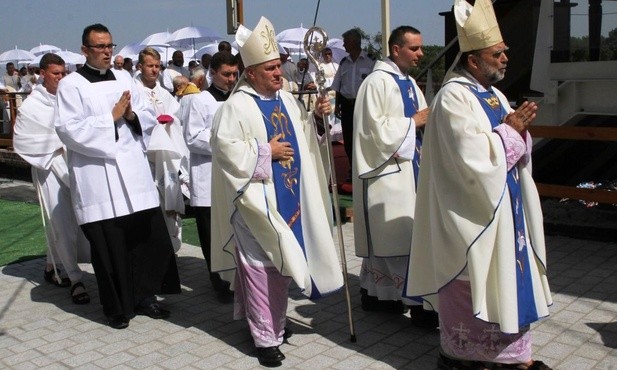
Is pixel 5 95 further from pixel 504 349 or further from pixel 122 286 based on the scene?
pixel 504 349

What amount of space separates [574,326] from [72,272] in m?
4.09

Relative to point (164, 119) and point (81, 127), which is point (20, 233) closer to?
point (164, 119)

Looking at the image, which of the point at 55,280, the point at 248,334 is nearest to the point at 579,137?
the point at 248,334

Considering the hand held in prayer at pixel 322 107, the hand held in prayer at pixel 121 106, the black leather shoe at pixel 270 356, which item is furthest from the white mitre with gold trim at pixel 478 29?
the hand held in prayer at pixel 121 106

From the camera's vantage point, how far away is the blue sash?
16.4ft

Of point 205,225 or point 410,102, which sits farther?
point 205,225

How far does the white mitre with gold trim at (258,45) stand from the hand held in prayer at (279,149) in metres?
0.51

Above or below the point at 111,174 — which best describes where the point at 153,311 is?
below

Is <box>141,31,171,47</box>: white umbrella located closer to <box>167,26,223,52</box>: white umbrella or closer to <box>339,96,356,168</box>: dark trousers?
<box>167,26,223,52</box>: white umbrella

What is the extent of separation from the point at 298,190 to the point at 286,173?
151 mm

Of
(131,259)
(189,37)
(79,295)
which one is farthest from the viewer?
(189,37)

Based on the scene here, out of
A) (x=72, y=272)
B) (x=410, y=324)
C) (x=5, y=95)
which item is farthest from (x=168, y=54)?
(x=410, y=324)

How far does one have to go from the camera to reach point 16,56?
2564 cm

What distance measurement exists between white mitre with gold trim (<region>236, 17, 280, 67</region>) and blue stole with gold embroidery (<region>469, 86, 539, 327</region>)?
133 cm
